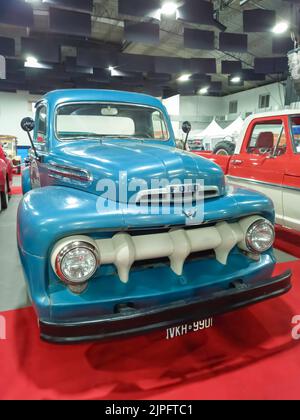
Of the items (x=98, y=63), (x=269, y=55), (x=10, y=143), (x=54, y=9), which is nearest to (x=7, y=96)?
(x=10, y=143)

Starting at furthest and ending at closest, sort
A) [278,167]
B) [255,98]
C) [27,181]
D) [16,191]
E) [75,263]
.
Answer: [255,98] → [16,191] → [278,167] → [27,181] → [75,263]

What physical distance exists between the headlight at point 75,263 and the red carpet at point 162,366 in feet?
2.30

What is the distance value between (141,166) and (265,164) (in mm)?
2632

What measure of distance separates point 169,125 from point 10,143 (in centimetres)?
1083

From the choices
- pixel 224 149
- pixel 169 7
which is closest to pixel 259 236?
pixel 224 149

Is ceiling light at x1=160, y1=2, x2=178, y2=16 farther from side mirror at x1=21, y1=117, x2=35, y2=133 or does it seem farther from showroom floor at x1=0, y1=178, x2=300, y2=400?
showroom floor at x1=0, y1=178, x2=300, y2=400

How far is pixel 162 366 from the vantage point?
73.7 inches

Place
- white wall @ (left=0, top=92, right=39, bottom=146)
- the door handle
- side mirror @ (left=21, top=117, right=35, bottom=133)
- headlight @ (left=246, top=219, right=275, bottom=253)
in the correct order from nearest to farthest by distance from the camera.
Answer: headlight @ (left=246, top=219, right=275, bottom=253) → side mirror @ (left=21, top=117, right=35, bottom=133) → the door handle → white wall @ (left=0, top=92, right=39, bottom=146)

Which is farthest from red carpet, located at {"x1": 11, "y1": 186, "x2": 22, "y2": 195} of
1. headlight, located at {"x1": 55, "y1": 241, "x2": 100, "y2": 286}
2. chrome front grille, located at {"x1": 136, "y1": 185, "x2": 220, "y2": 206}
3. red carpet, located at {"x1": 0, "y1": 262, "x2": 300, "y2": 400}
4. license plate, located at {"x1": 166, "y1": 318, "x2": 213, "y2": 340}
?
license plate, located at {"x1": 166, "y1": 318, "x2": 213, "y2": 340}

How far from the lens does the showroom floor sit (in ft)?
5.53

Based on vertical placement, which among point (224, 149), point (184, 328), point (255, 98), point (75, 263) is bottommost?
point (184, 328)

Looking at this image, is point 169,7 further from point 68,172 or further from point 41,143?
point 68,172

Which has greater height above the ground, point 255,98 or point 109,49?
point 109,49

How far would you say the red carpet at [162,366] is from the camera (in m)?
1.68
